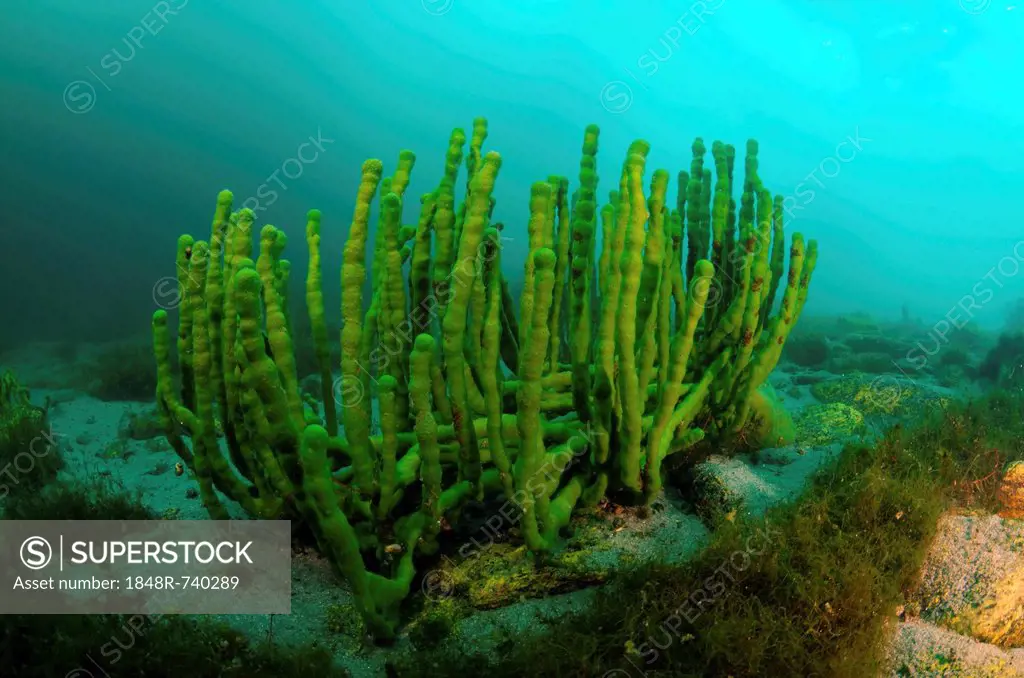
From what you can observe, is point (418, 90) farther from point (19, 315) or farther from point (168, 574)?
point (168, 574)

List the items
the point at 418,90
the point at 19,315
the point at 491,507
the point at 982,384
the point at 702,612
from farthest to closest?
the point at 418,90 → the point at 19,315 → the point at 982,384 → the point at 491,507 → the point at 702,612

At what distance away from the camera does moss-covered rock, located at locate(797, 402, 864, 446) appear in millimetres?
4734

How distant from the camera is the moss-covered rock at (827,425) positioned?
15.5 feet

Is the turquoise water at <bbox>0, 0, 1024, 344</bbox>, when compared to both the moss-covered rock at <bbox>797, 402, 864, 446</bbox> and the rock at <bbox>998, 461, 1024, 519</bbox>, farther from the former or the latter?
the rock at <bbox>998, 461, 1024, 519</bbox>

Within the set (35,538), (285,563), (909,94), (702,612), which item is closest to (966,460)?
(702,612)

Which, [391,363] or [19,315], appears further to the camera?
[19,315]

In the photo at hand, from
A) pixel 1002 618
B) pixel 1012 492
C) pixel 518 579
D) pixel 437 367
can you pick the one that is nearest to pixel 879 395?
pixel 1012 492

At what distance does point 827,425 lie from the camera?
504cm

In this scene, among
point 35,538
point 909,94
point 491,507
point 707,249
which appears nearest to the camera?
point 35,538

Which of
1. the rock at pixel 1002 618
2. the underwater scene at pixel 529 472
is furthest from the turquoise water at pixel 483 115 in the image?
the rock at pixel 1002 618

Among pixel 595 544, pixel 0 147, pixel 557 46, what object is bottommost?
pixel 595 544

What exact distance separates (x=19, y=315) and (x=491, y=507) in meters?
34.5

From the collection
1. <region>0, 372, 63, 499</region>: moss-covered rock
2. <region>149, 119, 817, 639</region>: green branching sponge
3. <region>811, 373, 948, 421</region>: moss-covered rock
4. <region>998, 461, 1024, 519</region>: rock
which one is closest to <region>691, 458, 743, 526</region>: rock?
<region>149, 119, 817, 639</region>: green branching sponge

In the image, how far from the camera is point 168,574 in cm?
307
